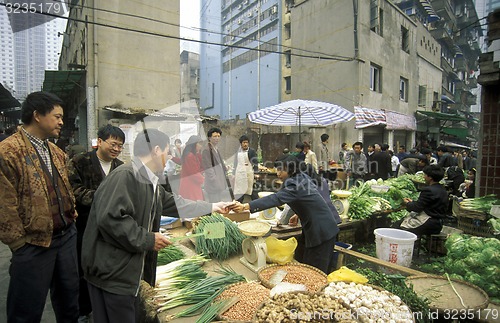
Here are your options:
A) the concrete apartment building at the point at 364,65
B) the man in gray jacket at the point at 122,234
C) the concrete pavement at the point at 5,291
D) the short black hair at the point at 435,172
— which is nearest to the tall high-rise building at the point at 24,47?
the concrete pavement at the point at 5,291

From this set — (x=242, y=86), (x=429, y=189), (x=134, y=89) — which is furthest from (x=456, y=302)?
(x=242, y=86)

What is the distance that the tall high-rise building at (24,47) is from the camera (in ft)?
23.5

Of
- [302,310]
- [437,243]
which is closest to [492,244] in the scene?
[437,243]

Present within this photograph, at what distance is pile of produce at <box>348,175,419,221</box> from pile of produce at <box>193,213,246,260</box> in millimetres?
2580

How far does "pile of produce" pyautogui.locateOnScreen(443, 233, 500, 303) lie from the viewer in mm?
3000

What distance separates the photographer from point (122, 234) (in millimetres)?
1910

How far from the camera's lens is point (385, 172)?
9.40 m

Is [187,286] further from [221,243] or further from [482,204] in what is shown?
[482,204]

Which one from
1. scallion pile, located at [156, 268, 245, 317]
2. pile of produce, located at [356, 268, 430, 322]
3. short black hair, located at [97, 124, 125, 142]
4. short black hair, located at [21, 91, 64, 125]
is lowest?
scallion pile, located at [156, 268, 245, 317]

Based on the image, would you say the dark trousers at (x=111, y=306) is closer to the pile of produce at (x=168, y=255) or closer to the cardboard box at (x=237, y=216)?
the pile of produce at (x=168, y=255)

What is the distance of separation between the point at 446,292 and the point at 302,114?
278 inches

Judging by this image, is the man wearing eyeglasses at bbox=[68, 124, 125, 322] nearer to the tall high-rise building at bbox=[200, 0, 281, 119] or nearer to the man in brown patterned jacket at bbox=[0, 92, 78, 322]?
the man in brown patterned jacket at bbox=[0, 92, 78, 322]

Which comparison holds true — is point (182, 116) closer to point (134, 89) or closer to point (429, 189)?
point (134, 89)

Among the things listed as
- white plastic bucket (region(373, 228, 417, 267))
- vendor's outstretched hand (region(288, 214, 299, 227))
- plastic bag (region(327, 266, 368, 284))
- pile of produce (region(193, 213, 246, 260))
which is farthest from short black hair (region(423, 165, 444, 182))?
pile of produce (region(193, 213, 246, 260))
